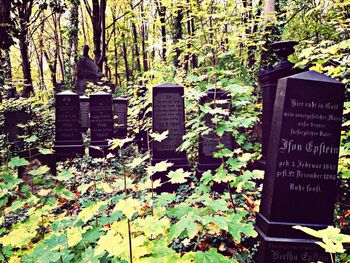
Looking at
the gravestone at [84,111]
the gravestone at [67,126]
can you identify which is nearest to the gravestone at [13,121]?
the gravestone at [67,126]

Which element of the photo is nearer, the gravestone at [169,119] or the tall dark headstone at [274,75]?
the tall dark headstone at [274,75]

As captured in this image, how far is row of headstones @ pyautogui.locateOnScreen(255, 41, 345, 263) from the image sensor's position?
223cm

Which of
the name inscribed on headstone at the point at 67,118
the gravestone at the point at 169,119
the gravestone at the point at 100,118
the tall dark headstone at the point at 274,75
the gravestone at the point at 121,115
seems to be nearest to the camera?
the tall dark headstone at the point at 274,75

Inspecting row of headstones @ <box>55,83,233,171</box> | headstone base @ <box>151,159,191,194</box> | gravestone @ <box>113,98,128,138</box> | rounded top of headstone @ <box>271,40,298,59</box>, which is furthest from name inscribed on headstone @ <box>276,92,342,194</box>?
gravestone @ <box>113,98,128,138</box>

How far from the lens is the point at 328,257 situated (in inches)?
90.7

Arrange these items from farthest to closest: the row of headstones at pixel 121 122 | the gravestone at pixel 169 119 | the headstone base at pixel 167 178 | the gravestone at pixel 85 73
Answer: the gravestone at pixel 85 73, the gravestone at pixel 169 119, the row of headstones at pixel 121 122, the headstone base at pixel 167 178

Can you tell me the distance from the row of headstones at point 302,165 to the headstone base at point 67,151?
275 inches

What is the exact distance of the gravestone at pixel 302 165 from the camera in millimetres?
Answer: 2229

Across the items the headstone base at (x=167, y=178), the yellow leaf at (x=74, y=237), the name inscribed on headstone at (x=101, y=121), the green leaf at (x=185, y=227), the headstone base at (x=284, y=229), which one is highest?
the name inscribed on headstone at (x=101, y=121)

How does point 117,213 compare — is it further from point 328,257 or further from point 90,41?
point 90,41

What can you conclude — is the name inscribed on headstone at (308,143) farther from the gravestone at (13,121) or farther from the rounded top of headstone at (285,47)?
the gravestone at (13,121)

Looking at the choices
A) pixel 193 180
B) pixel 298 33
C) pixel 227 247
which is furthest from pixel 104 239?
pixel 298 33

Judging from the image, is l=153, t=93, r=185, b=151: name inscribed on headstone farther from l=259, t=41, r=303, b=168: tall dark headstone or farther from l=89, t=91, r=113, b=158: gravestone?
l=89, t=91, r=113, b=158: gravestone

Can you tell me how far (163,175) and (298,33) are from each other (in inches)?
237
